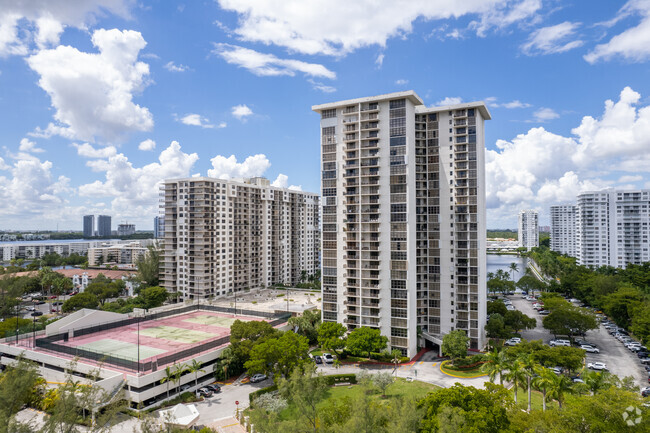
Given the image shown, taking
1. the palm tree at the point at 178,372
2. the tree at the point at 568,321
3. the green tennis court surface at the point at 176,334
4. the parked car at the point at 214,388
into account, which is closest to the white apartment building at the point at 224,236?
the green tennis court surface at the point at 176,334

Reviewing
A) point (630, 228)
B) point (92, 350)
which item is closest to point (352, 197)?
point (92, 350)

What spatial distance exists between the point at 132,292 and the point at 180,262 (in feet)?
97.7

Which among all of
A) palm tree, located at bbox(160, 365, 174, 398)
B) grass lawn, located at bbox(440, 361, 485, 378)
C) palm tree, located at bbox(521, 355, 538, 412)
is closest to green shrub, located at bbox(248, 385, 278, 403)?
palm tree, located at bbox(160, 365, 174, 398)

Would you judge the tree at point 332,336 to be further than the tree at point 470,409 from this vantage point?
Yes

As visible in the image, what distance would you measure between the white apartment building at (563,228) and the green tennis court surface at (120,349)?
19164 centimetres

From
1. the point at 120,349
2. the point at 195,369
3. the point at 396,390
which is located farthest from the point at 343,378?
the point at 120,349

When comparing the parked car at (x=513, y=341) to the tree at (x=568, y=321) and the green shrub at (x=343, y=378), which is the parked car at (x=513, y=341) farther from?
the green shrub at (x=343, y=378)

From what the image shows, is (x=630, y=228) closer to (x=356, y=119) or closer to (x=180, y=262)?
(x=356, y=119)

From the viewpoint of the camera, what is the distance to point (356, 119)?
197 feet

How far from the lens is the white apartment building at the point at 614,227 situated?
120 metres

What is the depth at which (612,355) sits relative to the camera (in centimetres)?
5634

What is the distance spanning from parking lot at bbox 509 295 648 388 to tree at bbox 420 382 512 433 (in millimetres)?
30466

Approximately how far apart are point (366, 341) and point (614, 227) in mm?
119872

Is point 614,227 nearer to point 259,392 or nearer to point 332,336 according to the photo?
point 332,336
